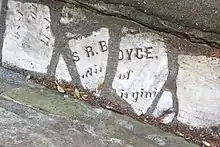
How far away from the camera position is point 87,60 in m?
3.09

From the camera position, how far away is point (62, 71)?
320 cm

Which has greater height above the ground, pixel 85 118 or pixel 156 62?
pixel 156 62

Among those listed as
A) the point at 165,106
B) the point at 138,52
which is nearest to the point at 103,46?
the point at 138,52

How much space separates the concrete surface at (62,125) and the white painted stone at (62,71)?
0.30 ft

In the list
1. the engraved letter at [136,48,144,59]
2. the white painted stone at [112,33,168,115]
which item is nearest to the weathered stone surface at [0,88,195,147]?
the white painted stone at [112,33,168,115]

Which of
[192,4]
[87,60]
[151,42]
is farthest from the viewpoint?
[87,60]

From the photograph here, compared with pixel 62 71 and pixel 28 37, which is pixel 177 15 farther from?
pixel 28 37

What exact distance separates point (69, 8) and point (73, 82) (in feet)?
1.31

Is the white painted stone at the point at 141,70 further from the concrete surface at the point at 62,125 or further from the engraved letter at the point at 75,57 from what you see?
the engraved letter at the point at 75,57

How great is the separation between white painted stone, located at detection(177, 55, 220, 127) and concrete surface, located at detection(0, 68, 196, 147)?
14 cm

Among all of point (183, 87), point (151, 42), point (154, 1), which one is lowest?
point (183, 87)

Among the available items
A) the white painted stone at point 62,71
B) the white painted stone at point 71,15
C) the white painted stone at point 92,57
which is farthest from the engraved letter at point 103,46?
the white painted stone at point 62,71

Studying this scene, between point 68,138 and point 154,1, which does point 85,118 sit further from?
point 154,1

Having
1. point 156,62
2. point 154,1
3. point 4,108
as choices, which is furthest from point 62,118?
point 154,1
